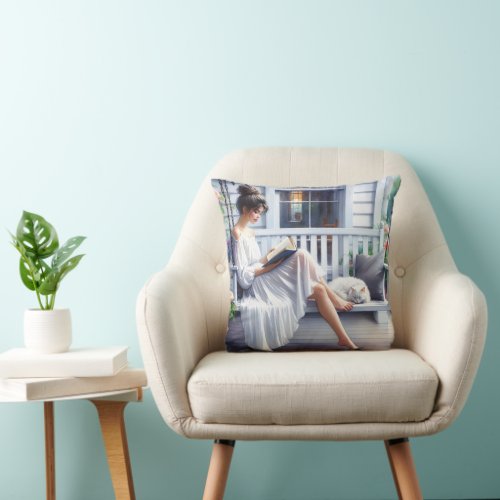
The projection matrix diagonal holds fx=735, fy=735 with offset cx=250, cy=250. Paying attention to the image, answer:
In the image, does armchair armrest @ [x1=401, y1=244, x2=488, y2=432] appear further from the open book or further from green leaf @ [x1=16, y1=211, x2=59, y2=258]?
green leaf @ [x1=16, y1=211, x2=59, y2=258]

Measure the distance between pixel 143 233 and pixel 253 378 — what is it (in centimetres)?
77

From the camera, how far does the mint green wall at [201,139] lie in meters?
2.00

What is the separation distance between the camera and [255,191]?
5.56ft

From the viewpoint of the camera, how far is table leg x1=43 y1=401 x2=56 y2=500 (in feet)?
5.80

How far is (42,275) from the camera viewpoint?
169cm

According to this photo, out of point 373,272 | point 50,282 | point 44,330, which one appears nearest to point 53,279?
point 50,282

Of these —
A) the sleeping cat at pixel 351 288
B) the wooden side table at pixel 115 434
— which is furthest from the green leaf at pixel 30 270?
the sleeping cat at pixel 351 288

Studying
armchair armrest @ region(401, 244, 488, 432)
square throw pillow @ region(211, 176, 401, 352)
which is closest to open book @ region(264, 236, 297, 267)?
square throw pillow @ region(211, 176, 401, 352)

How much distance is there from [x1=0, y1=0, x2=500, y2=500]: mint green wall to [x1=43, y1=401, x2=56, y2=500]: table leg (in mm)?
185

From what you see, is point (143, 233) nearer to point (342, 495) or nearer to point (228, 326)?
point (228, 326)

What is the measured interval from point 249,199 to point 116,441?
660 mm

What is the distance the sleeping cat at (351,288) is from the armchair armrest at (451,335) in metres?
0.14

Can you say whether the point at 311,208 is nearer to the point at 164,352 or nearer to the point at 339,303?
the point at 339,303

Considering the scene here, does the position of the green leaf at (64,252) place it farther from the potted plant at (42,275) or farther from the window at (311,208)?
the window at (311,208)
